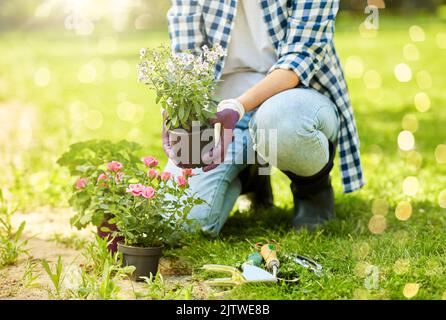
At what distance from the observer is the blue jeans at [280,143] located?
8.41 feet

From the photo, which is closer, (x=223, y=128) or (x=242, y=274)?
(x=242, y=274)

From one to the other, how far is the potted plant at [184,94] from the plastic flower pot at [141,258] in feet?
1.13

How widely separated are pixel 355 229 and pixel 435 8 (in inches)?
522

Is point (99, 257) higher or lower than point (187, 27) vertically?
lower

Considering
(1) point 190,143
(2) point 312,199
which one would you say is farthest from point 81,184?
(2) point 312,199

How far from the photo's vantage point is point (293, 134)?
2.56m

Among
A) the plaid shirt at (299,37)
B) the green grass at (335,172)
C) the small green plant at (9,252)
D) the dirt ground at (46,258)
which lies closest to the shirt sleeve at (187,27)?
the plaid shirt at (299,37)

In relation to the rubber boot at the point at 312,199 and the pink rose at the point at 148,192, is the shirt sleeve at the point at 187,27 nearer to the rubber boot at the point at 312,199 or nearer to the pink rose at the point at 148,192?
the rubber boot at the point at 312,199

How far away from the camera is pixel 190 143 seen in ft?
7.84

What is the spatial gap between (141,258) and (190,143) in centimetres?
41

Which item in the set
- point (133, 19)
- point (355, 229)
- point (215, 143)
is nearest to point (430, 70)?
point (355, 229)

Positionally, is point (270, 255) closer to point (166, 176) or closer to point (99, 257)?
point (166, 176)

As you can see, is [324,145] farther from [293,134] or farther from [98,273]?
[98,273]

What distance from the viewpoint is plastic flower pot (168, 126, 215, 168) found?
7.81ft
